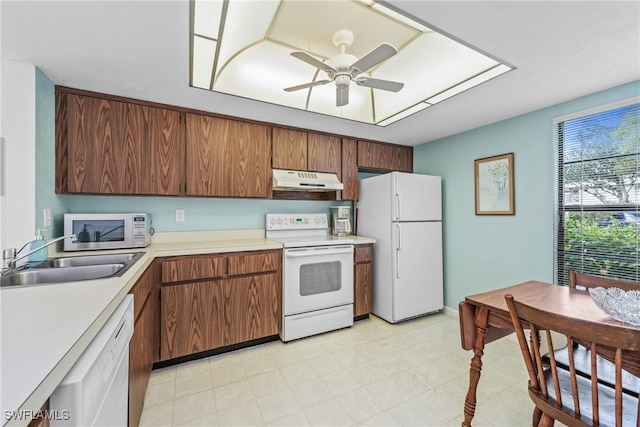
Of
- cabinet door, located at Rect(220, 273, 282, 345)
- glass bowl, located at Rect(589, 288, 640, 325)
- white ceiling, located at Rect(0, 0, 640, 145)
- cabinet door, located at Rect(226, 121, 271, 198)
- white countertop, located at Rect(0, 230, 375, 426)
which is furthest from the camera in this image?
cabinet door, located at Rect(226, 121, 271, 198)

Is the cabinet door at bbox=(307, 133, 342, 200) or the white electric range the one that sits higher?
the cabinet door at bbox=(307, 133, 342, 200)

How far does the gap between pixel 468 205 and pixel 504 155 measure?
65 centimetres

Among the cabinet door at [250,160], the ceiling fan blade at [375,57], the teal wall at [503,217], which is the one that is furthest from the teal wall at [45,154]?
the teal wall at [503,217]

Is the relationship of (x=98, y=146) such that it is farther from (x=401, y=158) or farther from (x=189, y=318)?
(x=401, y=158)

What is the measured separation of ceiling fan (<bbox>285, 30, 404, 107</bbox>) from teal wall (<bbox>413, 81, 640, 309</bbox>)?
63.7 inches

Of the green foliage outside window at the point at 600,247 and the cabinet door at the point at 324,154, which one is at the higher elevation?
the cabinet door at the point at 324,154

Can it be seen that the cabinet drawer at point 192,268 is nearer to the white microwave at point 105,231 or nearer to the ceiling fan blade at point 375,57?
the white microwave at point 105,231

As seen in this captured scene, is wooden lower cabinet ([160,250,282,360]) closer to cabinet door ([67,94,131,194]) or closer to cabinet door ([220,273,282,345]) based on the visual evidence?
cabinet door ([220,273,282,345])

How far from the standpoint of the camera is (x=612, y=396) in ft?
3.69

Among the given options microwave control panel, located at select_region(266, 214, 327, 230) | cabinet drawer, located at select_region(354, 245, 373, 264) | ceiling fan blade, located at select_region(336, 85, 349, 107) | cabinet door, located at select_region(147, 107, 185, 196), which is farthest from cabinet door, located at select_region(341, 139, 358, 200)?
cabinet door, located at select_region(147, 107, 185, 196)

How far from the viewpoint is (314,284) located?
2.75 m

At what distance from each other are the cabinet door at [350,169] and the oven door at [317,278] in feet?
2.52

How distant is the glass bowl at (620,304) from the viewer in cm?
115

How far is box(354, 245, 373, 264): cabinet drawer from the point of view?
121 inches
